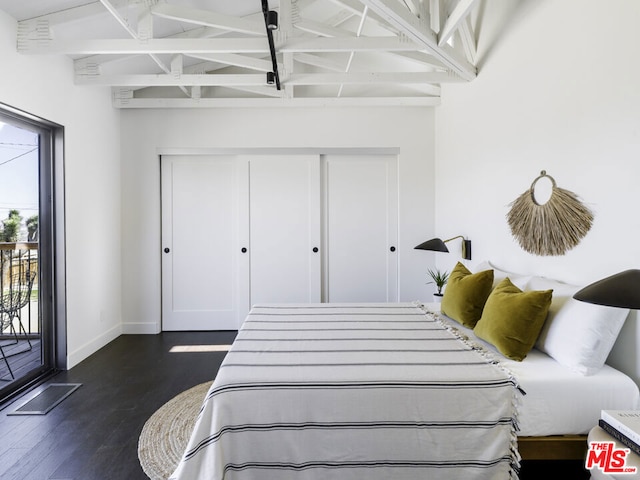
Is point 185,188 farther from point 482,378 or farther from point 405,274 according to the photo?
point 482,378

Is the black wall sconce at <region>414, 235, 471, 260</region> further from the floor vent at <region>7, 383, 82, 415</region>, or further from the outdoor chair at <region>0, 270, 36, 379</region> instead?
the outdoor chair at <region>0, 270, 36, 379</region>

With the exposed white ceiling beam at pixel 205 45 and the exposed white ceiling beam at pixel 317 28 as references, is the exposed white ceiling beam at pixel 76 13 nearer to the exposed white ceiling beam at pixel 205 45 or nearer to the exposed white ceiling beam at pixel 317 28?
the exposed white ceiling beam at pixel 205 45

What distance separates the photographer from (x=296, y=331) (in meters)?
2.09

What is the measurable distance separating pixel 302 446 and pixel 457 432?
0.66m

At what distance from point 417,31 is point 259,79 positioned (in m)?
1.49

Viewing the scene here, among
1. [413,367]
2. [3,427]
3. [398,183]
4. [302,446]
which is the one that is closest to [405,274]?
[398,183]

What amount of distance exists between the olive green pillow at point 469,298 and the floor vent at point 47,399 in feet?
9.57

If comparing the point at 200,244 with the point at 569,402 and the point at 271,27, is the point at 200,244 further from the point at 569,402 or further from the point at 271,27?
the point at 569,402

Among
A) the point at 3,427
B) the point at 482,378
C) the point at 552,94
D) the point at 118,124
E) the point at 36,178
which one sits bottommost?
the point at 3,427

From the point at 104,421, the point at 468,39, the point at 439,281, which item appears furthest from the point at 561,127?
the point at 104,421

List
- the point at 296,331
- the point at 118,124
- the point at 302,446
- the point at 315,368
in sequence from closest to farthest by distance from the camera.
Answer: the point at 302,446 < the point at 315,368 < the point at 296,331 < the point at 118,124

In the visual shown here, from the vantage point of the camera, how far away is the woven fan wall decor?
1.91 m

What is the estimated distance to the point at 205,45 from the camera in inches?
102

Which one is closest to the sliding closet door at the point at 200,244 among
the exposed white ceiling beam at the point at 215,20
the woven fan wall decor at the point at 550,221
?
the exposed white ceiling beam at the point at 215,20
